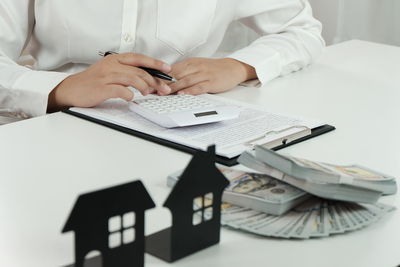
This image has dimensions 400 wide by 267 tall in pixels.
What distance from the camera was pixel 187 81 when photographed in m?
1.41

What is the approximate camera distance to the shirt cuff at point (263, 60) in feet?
5.06

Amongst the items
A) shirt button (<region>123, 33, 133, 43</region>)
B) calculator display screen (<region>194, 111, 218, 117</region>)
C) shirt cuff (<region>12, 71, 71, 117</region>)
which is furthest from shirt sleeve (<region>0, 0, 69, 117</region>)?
calculator display screen (<region>194, 111, 218, 117</region>)

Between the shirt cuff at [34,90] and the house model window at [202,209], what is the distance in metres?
0.58

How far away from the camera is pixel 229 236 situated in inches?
31.9

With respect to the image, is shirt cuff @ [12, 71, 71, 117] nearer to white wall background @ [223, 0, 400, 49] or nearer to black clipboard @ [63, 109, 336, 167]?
black clipboard @ [63, 109, 336, 167]

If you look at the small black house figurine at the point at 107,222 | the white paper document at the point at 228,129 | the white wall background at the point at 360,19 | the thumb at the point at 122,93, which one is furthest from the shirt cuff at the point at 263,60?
the white wall background at the point at 360,19

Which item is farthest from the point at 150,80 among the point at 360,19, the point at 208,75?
the point at 360,19

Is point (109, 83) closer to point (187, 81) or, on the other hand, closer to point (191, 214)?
point (187, 81)

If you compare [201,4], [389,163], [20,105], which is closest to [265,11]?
[201,4]

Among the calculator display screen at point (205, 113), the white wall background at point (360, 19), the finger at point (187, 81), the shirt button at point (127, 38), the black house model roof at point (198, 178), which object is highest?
the black house model roof at point (198, 178)

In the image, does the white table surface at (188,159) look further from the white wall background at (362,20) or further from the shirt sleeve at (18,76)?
the white wall background at (362,20)

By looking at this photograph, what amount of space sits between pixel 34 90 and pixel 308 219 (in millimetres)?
709

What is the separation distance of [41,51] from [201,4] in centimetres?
40

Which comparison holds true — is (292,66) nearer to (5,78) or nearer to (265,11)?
(265,11)
